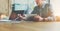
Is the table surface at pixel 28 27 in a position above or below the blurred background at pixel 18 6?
below

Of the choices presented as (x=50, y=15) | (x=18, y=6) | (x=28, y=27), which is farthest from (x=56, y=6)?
(x=28, y=27)

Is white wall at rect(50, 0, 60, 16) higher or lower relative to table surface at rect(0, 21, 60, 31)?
higher

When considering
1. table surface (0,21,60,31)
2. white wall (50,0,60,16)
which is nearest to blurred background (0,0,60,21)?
white wall (50,0,60,16)

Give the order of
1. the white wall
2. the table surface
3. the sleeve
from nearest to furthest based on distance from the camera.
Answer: the table surface
the sleeve
the white wall

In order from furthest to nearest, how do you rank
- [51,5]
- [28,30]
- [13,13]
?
[51,5], [13,13], [28,30]

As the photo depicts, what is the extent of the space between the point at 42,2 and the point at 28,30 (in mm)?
711

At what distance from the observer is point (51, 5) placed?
51.4 inches

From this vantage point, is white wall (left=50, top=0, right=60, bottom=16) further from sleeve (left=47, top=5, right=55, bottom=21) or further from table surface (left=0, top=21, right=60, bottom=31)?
table surface (left=0, top=21, right=60, bottom=31)

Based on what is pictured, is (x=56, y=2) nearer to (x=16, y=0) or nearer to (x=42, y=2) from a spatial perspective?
(x=42, y=2)

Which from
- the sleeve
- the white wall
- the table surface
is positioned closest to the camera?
the table surface

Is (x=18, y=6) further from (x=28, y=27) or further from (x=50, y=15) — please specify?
(x=28, y=27)

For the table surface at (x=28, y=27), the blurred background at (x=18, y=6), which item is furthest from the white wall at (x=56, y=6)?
the table surface at (x=28, y=27)

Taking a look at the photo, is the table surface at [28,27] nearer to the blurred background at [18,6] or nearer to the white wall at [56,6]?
the blurred background at [18,6]

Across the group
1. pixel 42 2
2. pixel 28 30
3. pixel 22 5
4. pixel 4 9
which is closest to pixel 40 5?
pixel 42 2
